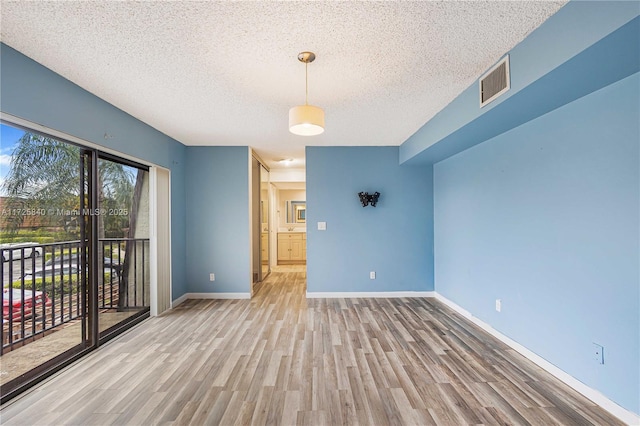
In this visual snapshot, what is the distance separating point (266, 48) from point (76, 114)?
1850mm

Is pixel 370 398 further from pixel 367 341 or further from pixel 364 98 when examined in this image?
pixel 364 98

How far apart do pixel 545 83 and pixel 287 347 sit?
2.99 m

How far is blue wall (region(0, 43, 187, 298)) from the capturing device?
76.7 inches

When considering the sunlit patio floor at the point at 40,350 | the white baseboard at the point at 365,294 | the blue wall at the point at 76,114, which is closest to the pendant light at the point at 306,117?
the blue wall at the point at 76,114

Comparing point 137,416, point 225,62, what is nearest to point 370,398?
point 137,416

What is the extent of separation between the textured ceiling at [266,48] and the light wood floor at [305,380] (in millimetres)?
2452

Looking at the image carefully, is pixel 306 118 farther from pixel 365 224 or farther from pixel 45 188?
pixel 365 224

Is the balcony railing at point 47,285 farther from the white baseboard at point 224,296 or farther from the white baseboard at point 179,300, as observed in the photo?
the white baseboard at point 224,296

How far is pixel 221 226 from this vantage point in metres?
4.60

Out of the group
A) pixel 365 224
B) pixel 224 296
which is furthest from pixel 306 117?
pixel 224 296

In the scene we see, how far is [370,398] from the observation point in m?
2.04

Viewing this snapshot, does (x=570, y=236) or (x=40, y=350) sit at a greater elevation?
(x=570, y=236)

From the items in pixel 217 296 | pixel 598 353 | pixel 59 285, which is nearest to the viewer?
pixel 598 353

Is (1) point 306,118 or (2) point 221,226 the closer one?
(1) point 306,118
